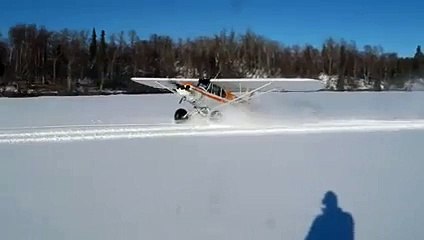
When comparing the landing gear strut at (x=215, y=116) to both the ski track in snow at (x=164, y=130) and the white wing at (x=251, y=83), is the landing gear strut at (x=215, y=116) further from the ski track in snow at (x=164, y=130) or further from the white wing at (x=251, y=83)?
the white wing at (x=251, y=83)

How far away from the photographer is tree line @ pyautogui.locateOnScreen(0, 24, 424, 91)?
5600cm

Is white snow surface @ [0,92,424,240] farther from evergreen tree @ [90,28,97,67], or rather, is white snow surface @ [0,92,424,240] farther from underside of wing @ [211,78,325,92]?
evergreen tree @ [90,28,97,67]

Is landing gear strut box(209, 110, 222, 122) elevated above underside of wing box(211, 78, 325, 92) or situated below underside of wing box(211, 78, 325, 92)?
below

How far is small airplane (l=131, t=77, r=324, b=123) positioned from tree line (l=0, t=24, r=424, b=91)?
106 ft

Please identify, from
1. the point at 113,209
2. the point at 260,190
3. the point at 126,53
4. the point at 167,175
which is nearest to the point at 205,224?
the point at 113,209

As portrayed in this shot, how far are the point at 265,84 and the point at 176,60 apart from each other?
51.2 metres

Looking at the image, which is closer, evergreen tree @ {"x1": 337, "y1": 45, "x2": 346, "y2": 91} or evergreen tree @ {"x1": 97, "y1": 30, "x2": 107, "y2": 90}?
evergreen tree @ {"x1": 97, "y1": 30, "x2": 107, "y2": 90}

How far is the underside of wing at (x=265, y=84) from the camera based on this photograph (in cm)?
1600

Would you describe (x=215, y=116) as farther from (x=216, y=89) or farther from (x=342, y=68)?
(x=342, y=68)

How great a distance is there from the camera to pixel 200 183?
6422 millimetres

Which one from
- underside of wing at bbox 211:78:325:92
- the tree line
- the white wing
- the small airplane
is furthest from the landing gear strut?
the tree line

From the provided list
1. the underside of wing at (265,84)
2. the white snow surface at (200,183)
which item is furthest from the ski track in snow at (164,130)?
the underside of wing at (265,84)

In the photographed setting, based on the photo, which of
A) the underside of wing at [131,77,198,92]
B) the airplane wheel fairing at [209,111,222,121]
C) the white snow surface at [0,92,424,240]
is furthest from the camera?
the underside of wing at [131,77,198,92]

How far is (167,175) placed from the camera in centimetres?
690
